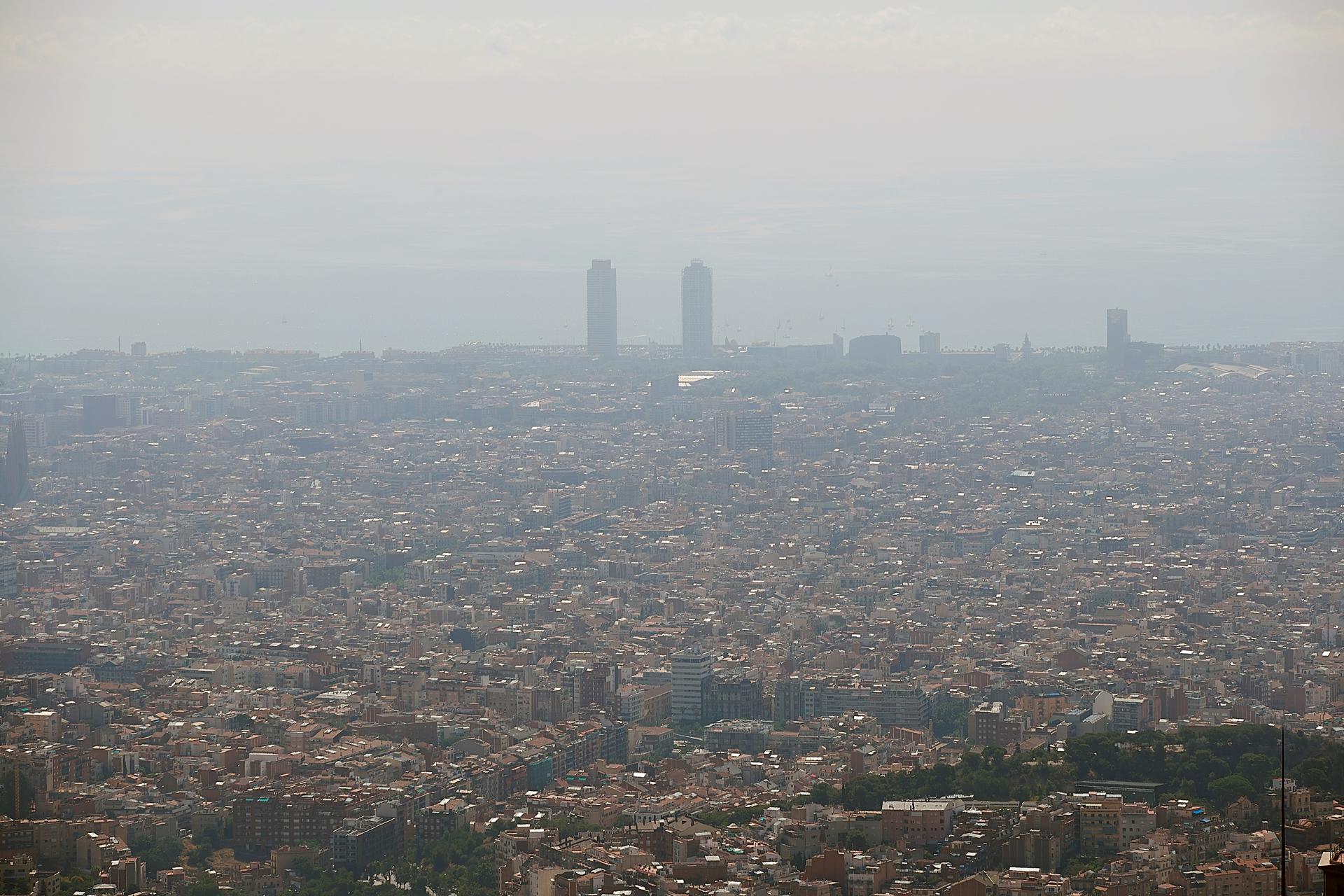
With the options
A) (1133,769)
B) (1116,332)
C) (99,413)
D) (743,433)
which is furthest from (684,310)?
(1133,769)

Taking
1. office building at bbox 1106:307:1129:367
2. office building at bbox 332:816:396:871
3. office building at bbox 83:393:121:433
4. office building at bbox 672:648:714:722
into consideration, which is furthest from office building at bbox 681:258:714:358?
office building at bbox 332:816:396:871

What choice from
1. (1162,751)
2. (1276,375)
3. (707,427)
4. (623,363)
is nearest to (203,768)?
(1162,751)

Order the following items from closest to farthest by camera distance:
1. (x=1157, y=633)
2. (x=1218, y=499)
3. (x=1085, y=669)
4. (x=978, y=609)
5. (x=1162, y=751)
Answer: (x=1162, y=751) → (x=1085, y=669) → (x=1157, y=633) → (x=978, y=609) → (x=1218, y=499)

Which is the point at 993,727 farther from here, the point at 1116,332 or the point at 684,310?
the point at 684,310

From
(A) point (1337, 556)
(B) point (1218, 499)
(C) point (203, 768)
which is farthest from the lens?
(B) point (1218, 499)

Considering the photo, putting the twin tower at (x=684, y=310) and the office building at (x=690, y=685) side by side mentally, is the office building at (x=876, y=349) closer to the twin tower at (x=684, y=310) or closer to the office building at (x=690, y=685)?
the twin tower at (x=684, y=310)

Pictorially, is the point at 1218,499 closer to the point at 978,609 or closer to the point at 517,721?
the point at 978,609
